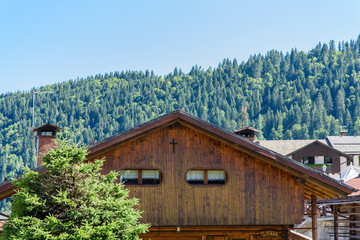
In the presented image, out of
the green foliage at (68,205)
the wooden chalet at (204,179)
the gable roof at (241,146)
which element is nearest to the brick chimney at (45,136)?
the wooden chalet at (204,179)

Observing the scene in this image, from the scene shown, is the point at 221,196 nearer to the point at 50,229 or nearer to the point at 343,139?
the point at 50,229

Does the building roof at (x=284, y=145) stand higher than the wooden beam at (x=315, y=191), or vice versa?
the building roof at (x=284, y=145)

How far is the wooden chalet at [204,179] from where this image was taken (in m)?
18.3

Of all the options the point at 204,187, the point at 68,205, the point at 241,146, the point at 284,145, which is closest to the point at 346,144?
the point at 284,145

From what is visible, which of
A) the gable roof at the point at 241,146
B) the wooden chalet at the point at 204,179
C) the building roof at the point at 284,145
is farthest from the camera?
the building roof at the point at 284,145

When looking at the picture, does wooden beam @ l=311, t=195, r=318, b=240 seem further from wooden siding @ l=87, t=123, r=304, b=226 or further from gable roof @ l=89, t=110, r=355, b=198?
gable roof @ l=89, t=110, r=355, b=198

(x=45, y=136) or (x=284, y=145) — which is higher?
(x=284, y=145)

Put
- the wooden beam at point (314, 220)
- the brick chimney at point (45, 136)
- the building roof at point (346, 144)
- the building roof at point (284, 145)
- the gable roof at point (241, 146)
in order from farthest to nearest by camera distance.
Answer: the building roof at point (346, 144)
the building roof at point (284, 145)
the brick chimney at point (45, 136)
the wooden beam at point (314, 220)
the gable roof at point (241, 146)

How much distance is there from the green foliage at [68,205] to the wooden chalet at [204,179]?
3.21m

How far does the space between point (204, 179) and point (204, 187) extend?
0.29 meters

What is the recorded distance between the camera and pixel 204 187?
1861 centimetres

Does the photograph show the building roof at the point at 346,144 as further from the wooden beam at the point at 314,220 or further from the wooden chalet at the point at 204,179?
the wooden chalet at the point at 204,179

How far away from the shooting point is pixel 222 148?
61.8ft

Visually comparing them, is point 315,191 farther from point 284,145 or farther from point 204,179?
point 284,145
